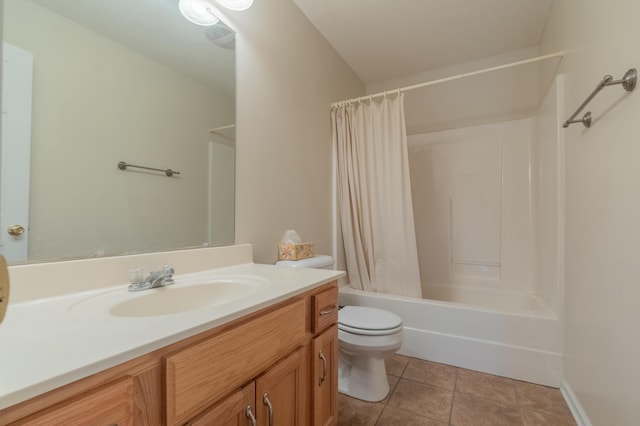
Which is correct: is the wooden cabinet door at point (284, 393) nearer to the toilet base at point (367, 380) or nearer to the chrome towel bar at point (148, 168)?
the toilet base at point (367, 380)

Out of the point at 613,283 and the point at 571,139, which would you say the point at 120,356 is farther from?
the point at 571,139

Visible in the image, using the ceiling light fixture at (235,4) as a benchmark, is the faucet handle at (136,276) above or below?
below

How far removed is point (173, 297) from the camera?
→ 3.16 feet

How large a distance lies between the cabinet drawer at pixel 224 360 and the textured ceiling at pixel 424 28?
2.05m

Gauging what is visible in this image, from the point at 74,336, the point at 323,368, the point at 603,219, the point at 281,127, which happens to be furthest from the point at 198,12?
the point at 603,219

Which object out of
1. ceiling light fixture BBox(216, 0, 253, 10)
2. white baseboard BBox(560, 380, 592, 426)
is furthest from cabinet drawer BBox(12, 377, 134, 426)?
white baseboard BBox(560, 380, 592, 426)

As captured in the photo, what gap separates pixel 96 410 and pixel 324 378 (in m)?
0.80

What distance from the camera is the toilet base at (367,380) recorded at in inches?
59.9

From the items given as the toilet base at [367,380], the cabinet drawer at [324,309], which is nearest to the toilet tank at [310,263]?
the cabinet drawer at [324,309]

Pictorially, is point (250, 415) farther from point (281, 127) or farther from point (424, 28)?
point (424, 28)

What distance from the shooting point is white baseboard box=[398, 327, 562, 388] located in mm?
1646

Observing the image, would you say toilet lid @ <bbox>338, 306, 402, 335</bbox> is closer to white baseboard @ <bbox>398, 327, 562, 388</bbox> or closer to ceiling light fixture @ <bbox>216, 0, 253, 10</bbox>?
white baseboard @ <bbox>398, 327, 562, 388</bbox>

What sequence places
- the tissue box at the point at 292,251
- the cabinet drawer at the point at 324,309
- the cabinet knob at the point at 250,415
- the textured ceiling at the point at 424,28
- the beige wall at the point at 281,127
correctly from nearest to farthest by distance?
the cabinet knob at the point at 250,415
the cabinet drawer at the point at 324,309
the beige wall at the point at 281,127
the tissue box at the point at 292,251
the textured ceiling at the point at 424,28

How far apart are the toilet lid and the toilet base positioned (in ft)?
0.61
